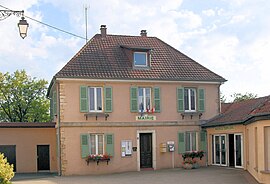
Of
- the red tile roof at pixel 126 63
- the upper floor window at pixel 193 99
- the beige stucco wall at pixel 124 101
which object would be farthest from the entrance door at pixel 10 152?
the upper floor window at pixel 193 99

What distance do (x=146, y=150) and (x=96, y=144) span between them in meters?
3.03

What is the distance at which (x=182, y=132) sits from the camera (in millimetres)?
25656

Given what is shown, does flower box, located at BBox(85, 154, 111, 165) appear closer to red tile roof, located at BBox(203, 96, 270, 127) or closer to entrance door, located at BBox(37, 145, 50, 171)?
entrance door, located at BBox(37, 145, 50, 171)

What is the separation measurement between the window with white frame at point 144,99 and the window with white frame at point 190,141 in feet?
9.68

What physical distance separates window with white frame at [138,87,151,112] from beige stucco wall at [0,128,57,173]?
600 cm

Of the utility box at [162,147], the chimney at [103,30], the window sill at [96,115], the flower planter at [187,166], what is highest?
the chimney at [103,30]

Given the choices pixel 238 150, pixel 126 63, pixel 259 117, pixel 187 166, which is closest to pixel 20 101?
pixel 126 63

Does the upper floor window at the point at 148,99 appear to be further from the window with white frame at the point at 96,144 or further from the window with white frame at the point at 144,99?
the window with white frame at the point at 96,144

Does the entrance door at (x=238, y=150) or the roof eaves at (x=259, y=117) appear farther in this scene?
the entrance door at (x=238, y=150)

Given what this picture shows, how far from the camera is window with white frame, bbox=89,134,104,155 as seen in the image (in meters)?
23.9

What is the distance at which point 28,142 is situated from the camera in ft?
87.9

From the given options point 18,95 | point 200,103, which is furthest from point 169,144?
point 18,95

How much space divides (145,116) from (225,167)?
5194 mm

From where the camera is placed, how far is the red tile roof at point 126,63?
2409 centimetres
